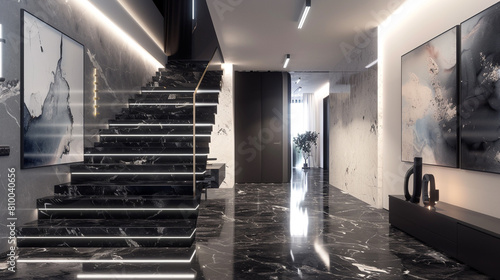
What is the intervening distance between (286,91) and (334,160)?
101 inches

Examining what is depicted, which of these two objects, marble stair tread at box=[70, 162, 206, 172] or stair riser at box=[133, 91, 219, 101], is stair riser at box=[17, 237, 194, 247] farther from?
stair riser at box=[133, 91, 219, 101]

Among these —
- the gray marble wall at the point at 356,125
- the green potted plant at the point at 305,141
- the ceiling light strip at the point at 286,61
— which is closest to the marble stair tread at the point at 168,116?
the gray marble wall at the point at 356,125

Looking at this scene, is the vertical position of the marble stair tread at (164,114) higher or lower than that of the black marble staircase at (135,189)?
higher

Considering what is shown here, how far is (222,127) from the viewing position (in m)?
9.63

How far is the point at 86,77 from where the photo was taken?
17.1 feet

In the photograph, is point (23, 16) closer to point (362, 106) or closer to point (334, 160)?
point (362, 106)

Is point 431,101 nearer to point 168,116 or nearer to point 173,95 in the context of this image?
point 168,116

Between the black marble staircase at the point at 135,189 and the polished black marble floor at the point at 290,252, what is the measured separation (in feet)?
0.59

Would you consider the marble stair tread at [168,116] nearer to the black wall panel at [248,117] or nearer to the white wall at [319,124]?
the black wall panel at [248,117]

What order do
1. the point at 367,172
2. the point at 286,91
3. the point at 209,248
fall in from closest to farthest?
the point at 209,248 < the point at 367,172 < the point at 286,91

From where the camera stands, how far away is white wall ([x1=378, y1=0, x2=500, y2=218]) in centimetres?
365

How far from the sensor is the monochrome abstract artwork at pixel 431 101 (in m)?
4.11

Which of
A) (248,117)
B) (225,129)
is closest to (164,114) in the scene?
(225,129)

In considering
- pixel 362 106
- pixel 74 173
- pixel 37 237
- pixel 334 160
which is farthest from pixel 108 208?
→ pixel 334 160
